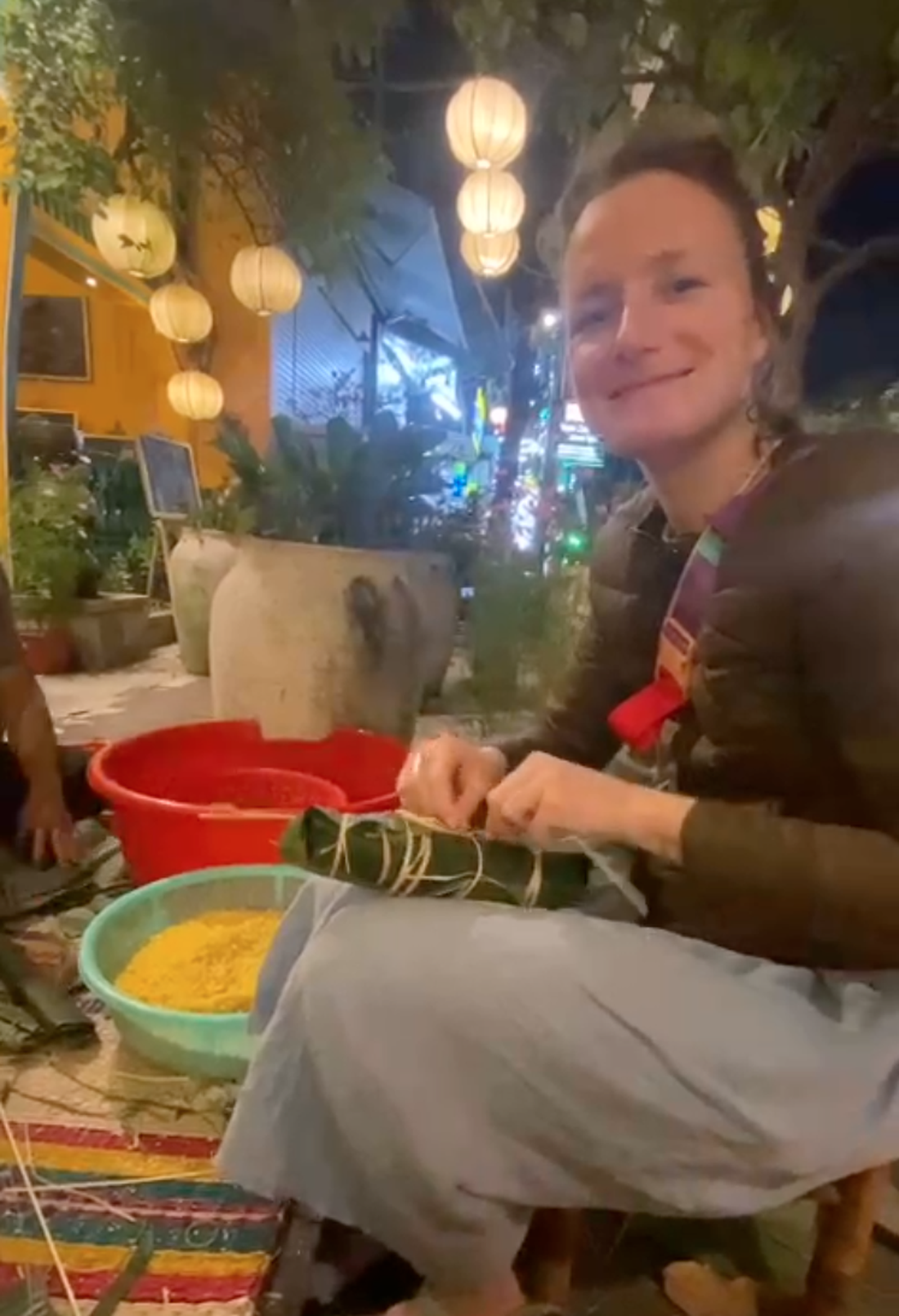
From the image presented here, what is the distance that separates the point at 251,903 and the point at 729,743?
58 cm

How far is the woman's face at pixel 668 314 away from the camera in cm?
67

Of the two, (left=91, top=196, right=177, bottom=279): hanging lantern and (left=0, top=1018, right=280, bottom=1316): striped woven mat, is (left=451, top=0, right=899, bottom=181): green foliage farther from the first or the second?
(left=0, top=1018, right=280, bottom=1316): striped woven mat

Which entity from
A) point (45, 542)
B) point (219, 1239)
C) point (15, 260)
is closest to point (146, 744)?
point (219, 1239)

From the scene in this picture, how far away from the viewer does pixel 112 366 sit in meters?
2.22

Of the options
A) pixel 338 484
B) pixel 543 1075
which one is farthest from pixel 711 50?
pixel 543 1075

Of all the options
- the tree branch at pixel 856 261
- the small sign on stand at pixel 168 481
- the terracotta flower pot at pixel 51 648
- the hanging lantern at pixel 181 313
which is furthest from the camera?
the terracotta flower pot at pixel 51 648

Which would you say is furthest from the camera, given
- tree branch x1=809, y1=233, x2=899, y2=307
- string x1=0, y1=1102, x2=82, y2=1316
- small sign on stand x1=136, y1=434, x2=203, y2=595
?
small sign on stand x1=136, y1=434, x2=203, y2=595

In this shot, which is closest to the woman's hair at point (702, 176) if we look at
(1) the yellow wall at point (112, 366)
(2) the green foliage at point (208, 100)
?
(2) the green foliage at point (208, 100)

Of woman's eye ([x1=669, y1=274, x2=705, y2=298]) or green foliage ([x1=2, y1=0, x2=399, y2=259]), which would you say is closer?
woman's eye ([x1=669, y1=274, x2=705, y2=298])

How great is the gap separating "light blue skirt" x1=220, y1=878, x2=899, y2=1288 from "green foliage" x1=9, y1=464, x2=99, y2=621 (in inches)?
74.0

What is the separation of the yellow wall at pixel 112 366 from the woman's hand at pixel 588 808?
1741mm

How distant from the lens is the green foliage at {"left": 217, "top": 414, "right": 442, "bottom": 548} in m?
1.63

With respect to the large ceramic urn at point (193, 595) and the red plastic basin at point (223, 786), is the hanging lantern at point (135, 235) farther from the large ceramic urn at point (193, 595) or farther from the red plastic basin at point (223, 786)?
the red plastic basin at point (223, 786)

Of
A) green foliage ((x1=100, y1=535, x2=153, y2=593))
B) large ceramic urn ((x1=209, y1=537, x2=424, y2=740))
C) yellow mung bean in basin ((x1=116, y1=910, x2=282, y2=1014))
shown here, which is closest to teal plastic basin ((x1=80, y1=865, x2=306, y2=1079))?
yellow mung bean in basin ((x1=116, y1=910, x2=282, y2=1014))
